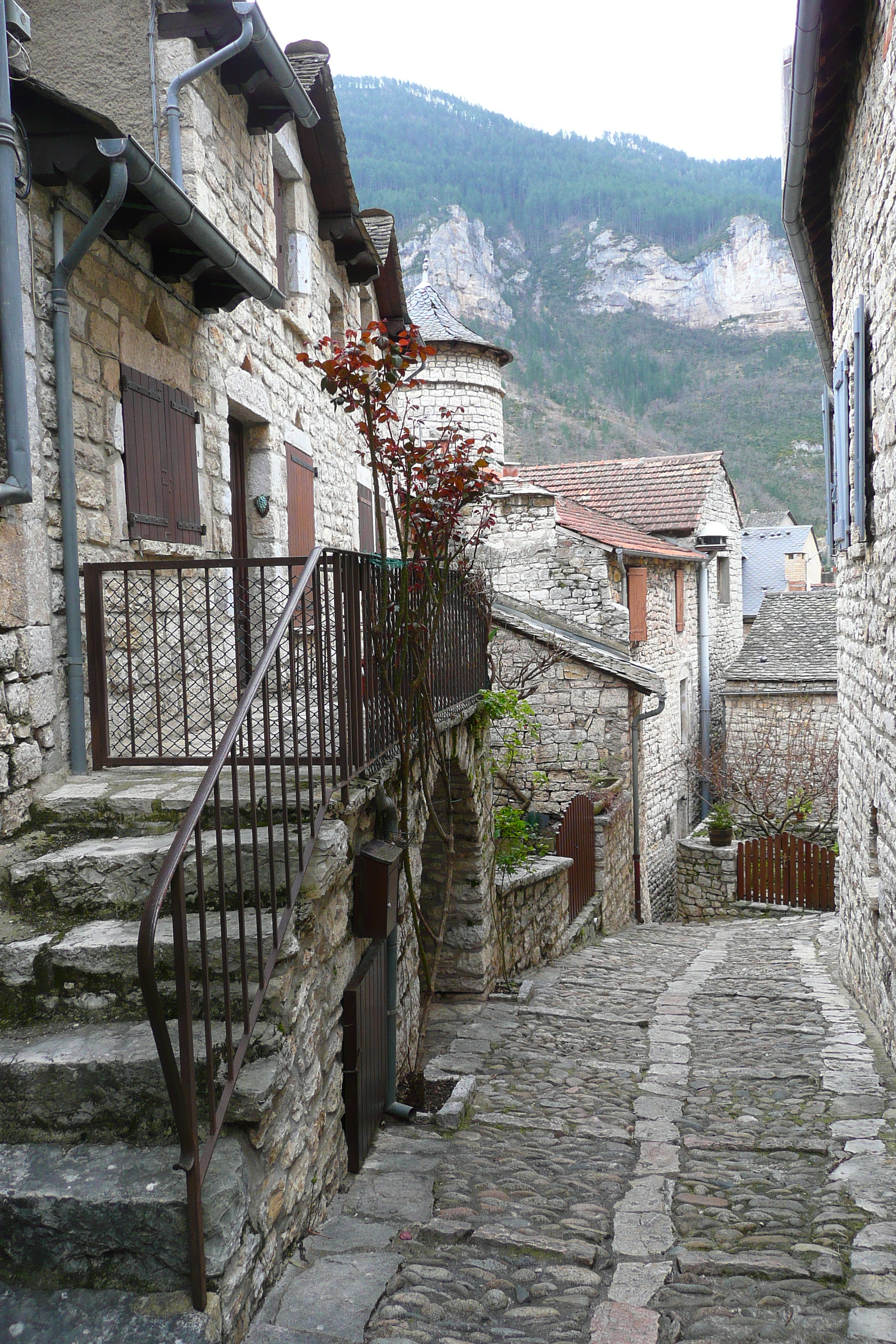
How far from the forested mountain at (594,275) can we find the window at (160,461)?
138 ft

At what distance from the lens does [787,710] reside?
18.2 m

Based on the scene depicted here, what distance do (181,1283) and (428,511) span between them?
3792 mm

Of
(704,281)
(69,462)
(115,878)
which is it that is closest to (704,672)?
(69,462)

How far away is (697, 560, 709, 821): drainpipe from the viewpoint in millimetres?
19188

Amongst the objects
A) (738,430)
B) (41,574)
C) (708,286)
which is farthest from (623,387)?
(41,574)

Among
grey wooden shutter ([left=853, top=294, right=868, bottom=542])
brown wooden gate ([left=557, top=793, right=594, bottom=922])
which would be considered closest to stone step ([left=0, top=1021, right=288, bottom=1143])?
grey wooden shutter ([left=853, top=294, right=868, bottom=542])

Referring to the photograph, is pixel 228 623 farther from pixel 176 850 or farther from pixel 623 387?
pixel 623 387

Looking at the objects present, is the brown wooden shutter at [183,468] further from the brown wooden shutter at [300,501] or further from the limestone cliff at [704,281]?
the limestone cliff at [704,281]

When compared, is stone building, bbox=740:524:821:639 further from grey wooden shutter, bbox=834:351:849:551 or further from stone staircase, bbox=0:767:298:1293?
stone staircase, bbox=0:767:298:1293

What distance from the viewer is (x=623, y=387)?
55250mm

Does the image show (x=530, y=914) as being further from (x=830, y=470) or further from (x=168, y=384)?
(x=168, y=384)

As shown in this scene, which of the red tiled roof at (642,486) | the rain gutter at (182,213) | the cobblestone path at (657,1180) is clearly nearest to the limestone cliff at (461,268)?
the red tiled roof at (642,486)

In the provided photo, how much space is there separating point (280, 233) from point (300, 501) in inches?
79.9

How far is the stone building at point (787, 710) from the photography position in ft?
56.2
